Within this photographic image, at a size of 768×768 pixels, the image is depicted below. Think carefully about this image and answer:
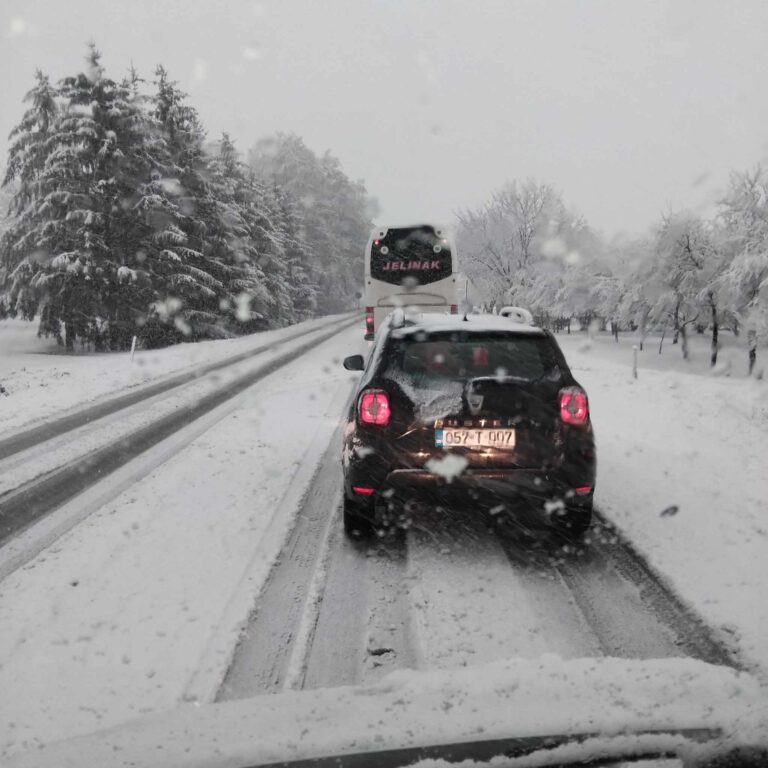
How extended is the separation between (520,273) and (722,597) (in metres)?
37.7

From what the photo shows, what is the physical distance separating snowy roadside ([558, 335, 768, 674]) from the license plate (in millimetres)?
1315

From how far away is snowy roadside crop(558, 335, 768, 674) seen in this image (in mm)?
3668

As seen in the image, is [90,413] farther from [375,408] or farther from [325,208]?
[325,208]

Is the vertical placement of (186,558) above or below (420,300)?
below

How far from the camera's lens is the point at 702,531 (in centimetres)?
477

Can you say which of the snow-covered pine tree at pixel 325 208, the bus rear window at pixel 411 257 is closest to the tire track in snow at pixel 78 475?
the bus rear window at pixel 411 257

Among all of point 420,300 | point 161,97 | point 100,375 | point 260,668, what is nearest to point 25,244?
point 161,97

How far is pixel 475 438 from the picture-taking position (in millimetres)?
4141

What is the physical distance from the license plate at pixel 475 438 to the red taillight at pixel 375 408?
0.37 metres

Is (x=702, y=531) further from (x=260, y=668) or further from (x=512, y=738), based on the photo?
(x=260, y=668)

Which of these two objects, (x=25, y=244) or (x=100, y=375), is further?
(x=25, y=244)

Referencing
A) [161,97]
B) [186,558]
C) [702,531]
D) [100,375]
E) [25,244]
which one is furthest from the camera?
[161,97]

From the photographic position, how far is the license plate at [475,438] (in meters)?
4.14

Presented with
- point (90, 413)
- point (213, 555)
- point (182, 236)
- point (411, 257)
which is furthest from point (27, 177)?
point (213, 555)
